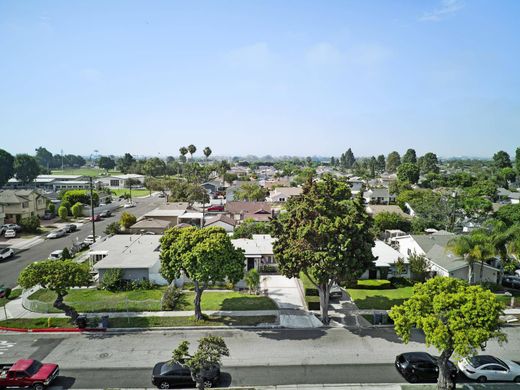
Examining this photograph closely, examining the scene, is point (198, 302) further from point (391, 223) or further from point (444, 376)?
point (391, 223)

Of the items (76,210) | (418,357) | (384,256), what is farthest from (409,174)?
(418,357)

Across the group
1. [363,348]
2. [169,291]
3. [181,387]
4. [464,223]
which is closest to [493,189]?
[464,223]

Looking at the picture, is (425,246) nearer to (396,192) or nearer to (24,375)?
(24,375)

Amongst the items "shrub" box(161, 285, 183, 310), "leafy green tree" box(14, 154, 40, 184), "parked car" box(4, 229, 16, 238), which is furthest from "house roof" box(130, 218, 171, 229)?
"leafy green tree" box(14, 154, 40, 184)

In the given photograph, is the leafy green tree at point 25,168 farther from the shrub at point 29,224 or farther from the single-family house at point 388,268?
the single-family house at point 388,268

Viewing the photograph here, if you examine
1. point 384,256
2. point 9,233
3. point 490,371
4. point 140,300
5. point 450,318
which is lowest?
point 490,371

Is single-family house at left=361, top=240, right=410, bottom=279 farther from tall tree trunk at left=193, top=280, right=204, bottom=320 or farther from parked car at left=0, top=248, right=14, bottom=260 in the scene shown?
parked car at left=0, top=248, right=14, bottom=260
